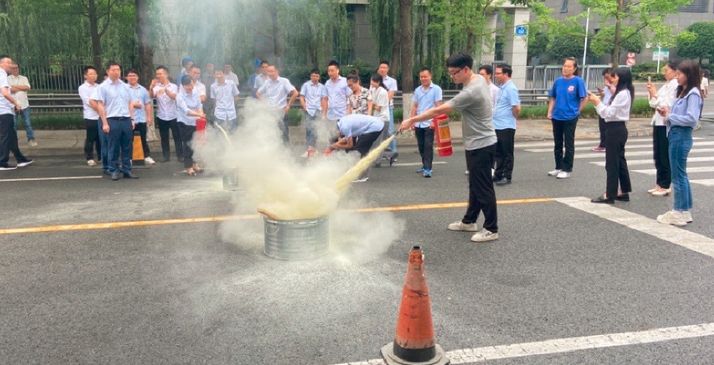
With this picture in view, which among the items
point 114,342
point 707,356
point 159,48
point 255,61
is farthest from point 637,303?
point 159,48

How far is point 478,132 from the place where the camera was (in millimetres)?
5473

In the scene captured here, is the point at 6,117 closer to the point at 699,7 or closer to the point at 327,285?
the point at 327,285

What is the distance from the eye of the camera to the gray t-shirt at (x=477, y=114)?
534 centimetres

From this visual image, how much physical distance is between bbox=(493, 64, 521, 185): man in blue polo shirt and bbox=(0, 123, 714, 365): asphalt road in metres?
1.35

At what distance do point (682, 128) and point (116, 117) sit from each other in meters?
7.65

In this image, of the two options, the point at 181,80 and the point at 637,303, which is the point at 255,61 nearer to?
the point at 181,80

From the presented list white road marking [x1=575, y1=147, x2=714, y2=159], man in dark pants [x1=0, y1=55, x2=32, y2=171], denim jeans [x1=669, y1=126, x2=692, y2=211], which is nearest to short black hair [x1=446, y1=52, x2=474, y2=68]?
denim jeans [x1=669, y1=126, x2=692, y2=211]

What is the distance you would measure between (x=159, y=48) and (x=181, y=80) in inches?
98.2

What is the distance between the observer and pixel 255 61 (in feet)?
35.2

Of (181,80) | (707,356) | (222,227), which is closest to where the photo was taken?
(707,356)

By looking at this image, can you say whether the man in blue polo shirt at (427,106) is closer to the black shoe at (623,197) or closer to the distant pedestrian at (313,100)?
the distant pedestrian at (313,100)

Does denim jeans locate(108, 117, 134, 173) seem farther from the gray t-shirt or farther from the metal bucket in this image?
the gray t-shirt

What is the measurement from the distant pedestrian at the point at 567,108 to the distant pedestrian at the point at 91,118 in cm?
719

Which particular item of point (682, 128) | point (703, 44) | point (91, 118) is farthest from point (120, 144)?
point (703, 44)
